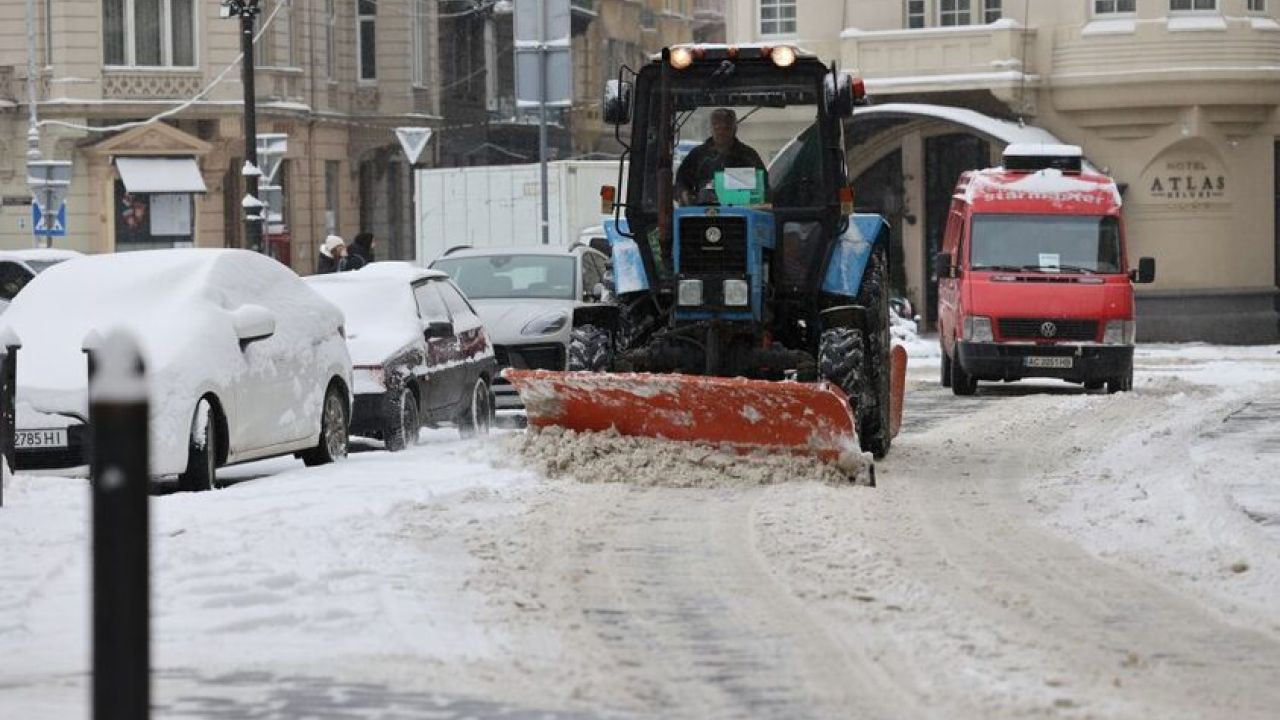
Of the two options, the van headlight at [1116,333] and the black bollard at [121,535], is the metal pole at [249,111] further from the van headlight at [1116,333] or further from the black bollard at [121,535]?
the black bollard at [121,535]

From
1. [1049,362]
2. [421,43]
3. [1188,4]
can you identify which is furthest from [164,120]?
[1049,362]

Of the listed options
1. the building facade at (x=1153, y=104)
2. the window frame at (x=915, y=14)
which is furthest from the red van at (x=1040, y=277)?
the window frame at (x=915, y=14)

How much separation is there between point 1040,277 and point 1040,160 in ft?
5.60

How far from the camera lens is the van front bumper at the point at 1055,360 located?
2558 cm

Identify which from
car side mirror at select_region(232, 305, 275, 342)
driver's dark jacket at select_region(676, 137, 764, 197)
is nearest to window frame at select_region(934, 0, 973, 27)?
driver's dark jacket at select_region(676, 137, 764, 197)

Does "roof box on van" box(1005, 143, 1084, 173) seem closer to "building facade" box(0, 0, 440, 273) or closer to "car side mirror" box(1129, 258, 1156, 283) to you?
"car side mirror" box(1129, 258, 1156, 283)

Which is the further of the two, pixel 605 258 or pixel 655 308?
pixel 605 258

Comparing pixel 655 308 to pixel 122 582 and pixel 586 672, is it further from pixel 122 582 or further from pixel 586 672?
pixel 122 582

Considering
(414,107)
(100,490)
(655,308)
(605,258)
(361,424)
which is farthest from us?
(414,107)

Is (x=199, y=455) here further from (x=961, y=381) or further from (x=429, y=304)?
(x=961, y=381)

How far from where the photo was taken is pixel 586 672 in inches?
294

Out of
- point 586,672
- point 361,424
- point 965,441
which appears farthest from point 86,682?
point 965,441

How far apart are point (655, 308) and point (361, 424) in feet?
8.74

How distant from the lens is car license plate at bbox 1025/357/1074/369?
25.6m
